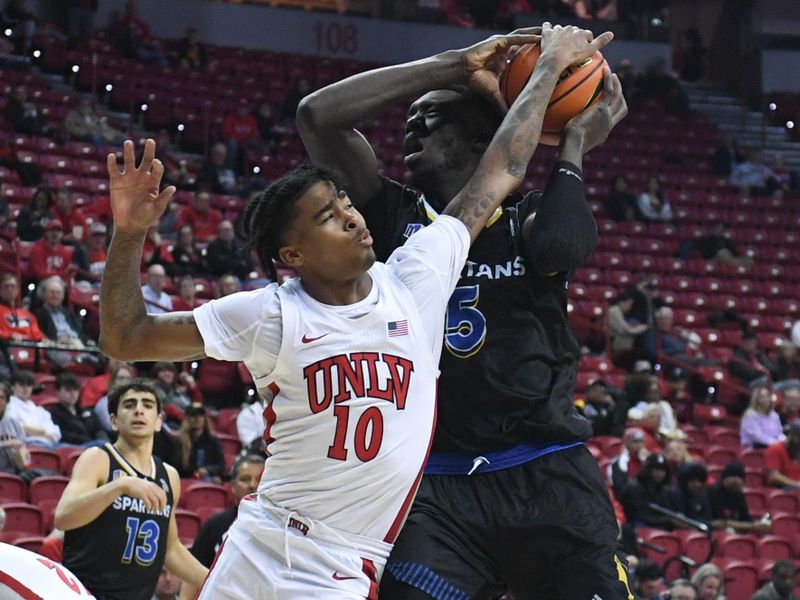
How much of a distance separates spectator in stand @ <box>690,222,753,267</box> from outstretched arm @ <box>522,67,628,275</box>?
14944 millimetres

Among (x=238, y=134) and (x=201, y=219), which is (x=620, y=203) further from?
(x=201, y=219)

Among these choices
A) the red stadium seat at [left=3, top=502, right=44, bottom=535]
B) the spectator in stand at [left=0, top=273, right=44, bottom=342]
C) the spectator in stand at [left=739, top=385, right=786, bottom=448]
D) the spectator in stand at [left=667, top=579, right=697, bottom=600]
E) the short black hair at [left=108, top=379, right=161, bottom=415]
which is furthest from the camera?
the spectator in stand at [left=739, top=385, right=786, bottom=448]

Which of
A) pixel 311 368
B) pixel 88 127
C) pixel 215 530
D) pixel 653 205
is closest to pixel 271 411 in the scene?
Result: pixel 311 368

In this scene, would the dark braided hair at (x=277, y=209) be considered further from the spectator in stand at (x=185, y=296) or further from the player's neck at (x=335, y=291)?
the spectator in stand at (x=185, y=296)

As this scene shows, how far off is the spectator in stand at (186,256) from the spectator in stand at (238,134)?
4226 millimetres

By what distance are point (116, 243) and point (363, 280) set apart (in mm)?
613

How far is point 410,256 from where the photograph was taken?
3434 millimetres

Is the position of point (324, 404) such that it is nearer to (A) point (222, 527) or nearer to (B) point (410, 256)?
(B) point (410, 256)

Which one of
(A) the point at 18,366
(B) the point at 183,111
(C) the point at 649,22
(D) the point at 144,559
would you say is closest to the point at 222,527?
(D) the point at 144,559

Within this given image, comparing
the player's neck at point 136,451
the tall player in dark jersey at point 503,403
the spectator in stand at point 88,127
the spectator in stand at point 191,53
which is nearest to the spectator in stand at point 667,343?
the spectator in stand at point 88,127

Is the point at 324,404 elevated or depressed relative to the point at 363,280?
depressed

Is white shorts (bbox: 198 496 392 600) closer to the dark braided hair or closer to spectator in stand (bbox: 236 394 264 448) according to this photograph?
the dark braided hair

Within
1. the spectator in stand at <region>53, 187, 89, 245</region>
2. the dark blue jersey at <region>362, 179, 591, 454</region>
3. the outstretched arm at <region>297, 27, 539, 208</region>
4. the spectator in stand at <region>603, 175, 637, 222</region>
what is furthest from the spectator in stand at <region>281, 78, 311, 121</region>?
the dark blue jersey at <region>362, 179, 591, 454</region>

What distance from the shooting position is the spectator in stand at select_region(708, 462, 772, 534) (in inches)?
439
